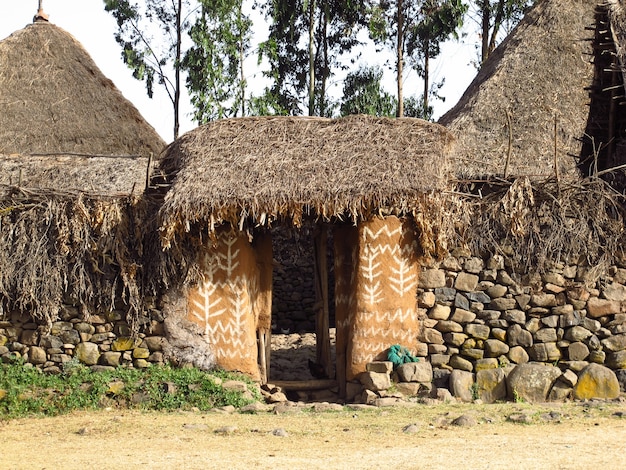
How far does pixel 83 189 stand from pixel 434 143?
14.3 ft

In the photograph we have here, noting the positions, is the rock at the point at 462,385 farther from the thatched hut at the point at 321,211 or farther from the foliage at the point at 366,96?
the foliage at the point at 366,96

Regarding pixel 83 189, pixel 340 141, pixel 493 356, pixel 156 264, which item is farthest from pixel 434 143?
pixel 83 189

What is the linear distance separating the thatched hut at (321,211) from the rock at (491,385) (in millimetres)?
873

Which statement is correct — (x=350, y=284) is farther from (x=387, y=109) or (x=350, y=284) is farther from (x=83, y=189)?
(x=387, y=109)

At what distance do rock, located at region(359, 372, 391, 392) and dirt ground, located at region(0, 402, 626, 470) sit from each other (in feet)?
1.77

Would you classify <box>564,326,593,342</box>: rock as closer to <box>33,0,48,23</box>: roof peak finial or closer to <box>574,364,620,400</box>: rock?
<box>574,364,620,400</box>: rock

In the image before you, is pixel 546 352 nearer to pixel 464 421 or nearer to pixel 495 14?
pixel 464 421

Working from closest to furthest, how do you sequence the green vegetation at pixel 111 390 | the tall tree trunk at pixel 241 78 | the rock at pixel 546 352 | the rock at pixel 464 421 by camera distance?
the rock at pixel 464 421 < the green vegetation at pixel 111 390 < the rock at pixel 546 352 < the tall tree trunk at pixel 241 78

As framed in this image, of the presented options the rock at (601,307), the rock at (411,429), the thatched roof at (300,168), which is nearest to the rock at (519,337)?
the rock at (601,307)

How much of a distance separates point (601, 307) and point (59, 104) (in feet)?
33.8

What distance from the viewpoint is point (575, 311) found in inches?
434

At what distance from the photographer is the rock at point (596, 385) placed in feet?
34.4

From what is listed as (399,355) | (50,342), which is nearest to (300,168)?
(399,355)

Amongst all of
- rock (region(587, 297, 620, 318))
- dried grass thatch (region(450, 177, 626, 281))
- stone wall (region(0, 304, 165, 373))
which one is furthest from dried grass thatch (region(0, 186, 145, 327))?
rock (region(587, 297, 620, 318))
